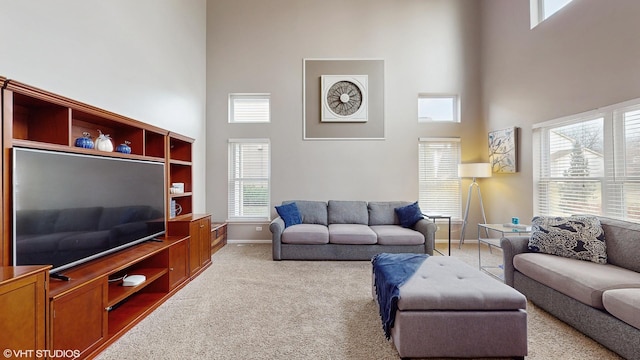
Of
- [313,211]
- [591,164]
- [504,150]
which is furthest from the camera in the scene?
[313,211]

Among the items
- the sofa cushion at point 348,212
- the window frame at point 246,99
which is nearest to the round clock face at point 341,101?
the window frame at point 246,99

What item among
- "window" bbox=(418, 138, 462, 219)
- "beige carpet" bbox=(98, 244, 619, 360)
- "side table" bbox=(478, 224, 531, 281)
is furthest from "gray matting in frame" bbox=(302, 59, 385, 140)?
"beige carpet" bbox=(98, 244, 619, 360)

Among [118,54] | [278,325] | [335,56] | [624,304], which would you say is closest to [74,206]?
[118,54]

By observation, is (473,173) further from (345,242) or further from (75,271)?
(75,271)

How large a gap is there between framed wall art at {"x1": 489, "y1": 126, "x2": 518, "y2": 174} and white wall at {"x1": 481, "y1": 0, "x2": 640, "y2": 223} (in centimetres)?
12

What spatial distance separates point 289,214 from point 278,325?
2.26m

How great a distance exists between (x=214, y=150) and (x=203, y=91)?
1150 mm

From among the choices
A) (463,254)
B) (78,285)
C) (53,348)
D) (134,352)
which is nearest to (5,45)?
(78,285)

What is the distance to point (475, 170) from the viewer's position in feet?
14.5

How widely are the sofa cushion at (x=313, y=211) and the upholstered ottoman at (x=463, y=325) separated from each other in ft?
9.43

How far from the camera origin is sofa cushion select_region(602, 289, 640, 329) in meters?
1.66

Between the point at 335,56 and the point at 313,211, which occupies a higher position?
the point at 335,56

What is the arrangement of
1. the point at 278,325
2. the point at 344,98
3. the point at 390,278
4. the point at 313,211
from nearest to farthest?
the point at 390,278, the point at 278,325, the point at 313,211, the point at 344,98

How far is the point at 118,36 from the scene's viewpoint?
2.76 meters
